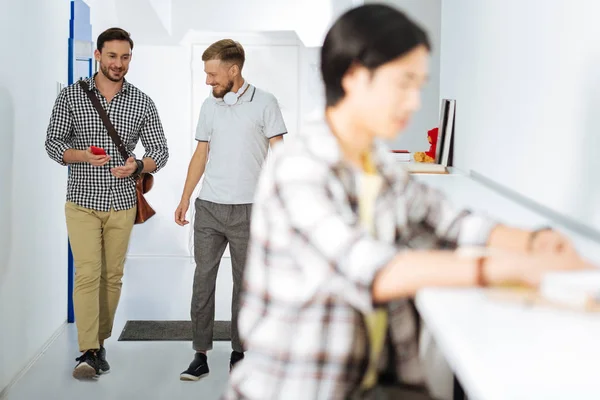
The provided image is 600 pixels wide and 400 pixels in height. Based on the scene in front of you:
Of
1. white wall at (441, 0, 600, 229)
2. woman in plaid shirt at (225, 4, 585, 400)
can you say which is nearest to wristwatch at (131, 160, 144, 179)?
white wall at (441, 0, 600, 229)

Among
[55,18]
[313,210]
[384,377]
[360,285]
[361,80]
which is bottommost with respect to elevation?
[384,377]

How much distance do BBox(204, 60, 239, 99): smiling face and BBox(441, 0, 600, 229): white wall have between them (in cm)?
114

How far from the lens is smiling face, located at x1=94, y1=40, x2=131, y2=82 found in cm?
398

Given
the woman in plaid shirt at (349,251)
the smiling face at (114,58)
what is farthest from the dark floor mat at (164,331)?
the woman in plaid shirt at (349,251)

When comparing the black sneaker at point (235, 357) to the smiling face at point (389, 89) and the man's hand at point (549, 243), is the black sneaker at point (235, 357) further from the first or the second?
the smiling face at point (389, 89)

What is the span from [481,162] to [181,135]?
4231mm

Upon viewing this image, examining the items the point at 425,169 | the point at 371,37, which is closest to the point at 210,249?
the point at 425,169

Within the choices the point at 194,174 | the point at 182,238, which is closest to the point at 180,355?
the point at 194,174

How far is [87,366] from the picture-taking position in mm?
4000

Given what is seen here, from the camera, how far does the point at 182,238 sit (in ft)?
24.7

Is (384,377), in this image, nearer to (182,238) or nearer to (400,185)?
(400,185)

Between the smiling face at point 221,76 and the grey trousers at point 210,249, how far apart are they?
0.54 meters

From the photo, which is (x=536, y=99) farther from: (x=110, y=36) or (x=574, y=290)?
(x=110, y=36)

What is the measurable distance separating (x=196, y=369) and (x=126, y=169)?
1025 millimetres
